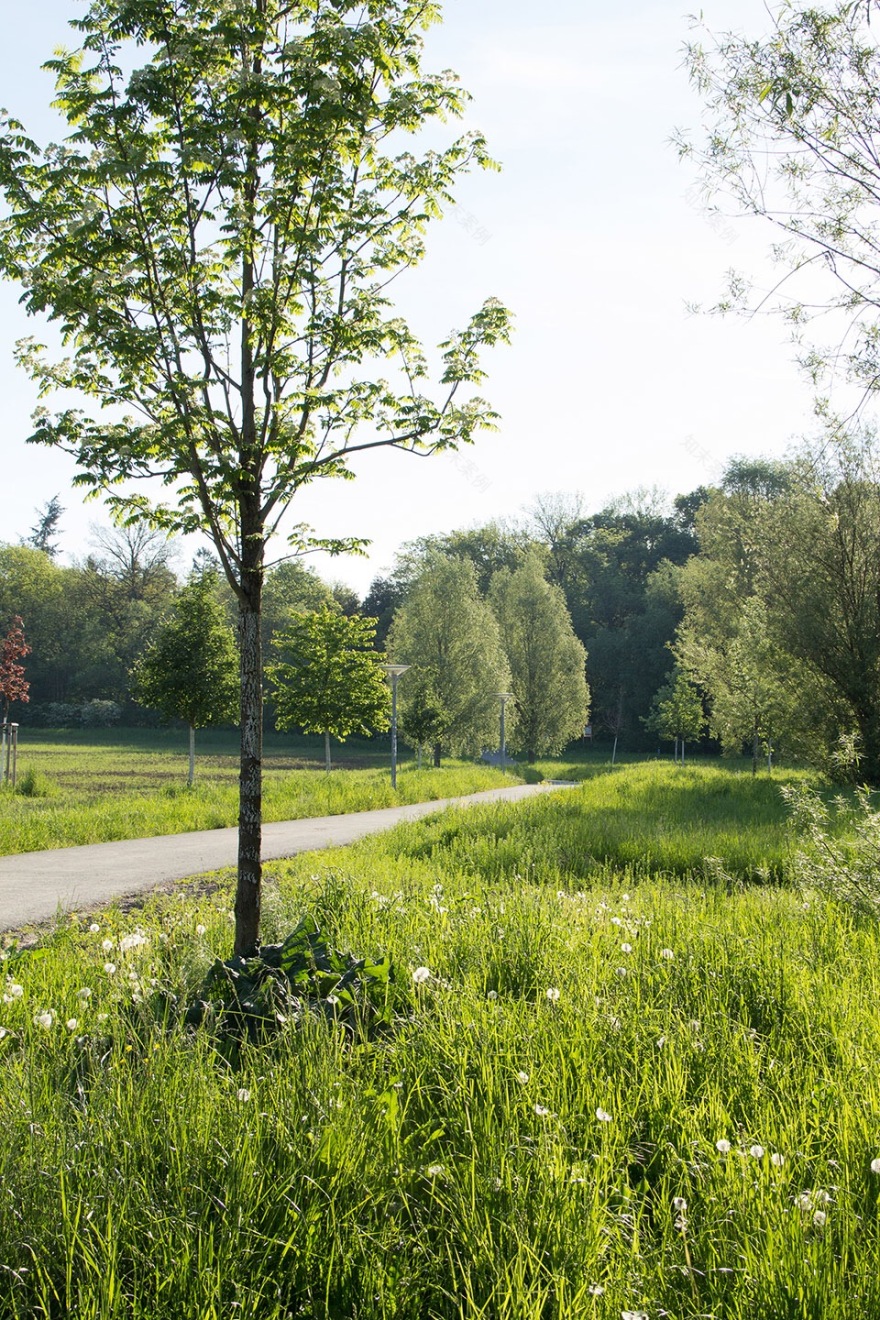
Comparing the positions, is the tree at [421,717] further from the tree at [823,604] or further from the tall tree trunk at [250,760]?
the tall tree trunk at [250,760]

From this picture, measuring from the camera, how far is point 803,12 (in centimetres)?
869

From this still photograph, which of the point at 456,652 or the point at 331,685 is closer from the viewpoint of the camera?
the point at 331,685

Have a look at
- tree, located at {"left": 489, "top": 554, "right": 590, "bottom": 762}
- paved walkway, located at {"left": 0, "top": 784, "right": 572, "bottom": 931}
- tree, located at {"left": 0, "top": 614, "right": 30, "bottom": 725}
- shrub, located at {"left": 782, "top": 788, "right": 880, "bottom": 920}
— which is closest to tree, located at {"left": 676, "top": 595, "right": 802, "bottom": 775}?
tree, located at {"left": 489, "top": 554, "right": 590, "bottom": 762}

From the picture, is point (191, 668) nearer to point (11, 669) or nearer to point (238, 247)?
point (11, 669)

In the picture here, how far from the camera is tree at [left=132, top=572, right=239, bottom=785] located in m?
23.0

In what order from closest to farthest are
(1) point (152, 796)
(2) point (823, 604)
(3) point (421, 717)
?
(1) point (152, 796) → (2) point (823, 604) → (3) point (421, 717)

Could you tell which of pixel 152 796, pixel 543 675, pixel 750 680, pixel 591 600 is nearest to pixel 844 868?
pixel 152 796

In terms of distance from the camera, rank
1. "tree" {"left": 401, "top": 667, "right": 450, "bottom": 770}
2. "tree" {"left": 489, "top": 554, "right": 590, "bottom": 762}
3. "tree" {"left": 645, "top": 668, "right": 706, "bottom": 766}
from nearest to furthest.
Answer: "tree" {"left": 401, "top": 667, "right": 450, "bottom": 770}, "tree" {"left": 645, "top": 668, "right": 706, "bottom": 766}, "tree" {"left": 489, "top": 554, "right": 590, "bottom": 762}

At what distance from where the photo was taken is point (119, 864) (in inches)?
386

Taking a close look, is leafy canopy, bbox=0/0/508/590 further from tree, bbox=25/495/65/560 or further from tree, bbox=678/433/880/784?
tree, bbox=25/495/65/560

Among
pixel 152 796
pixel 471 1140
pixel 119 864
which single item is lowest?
pixel 152 796

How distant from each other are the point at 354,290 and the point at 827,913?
4846mm

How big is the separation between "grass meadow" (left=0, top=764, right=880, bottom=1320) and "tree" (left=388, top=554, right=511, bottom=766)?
30765 millimetres

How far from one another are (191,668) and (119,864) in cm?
1373
